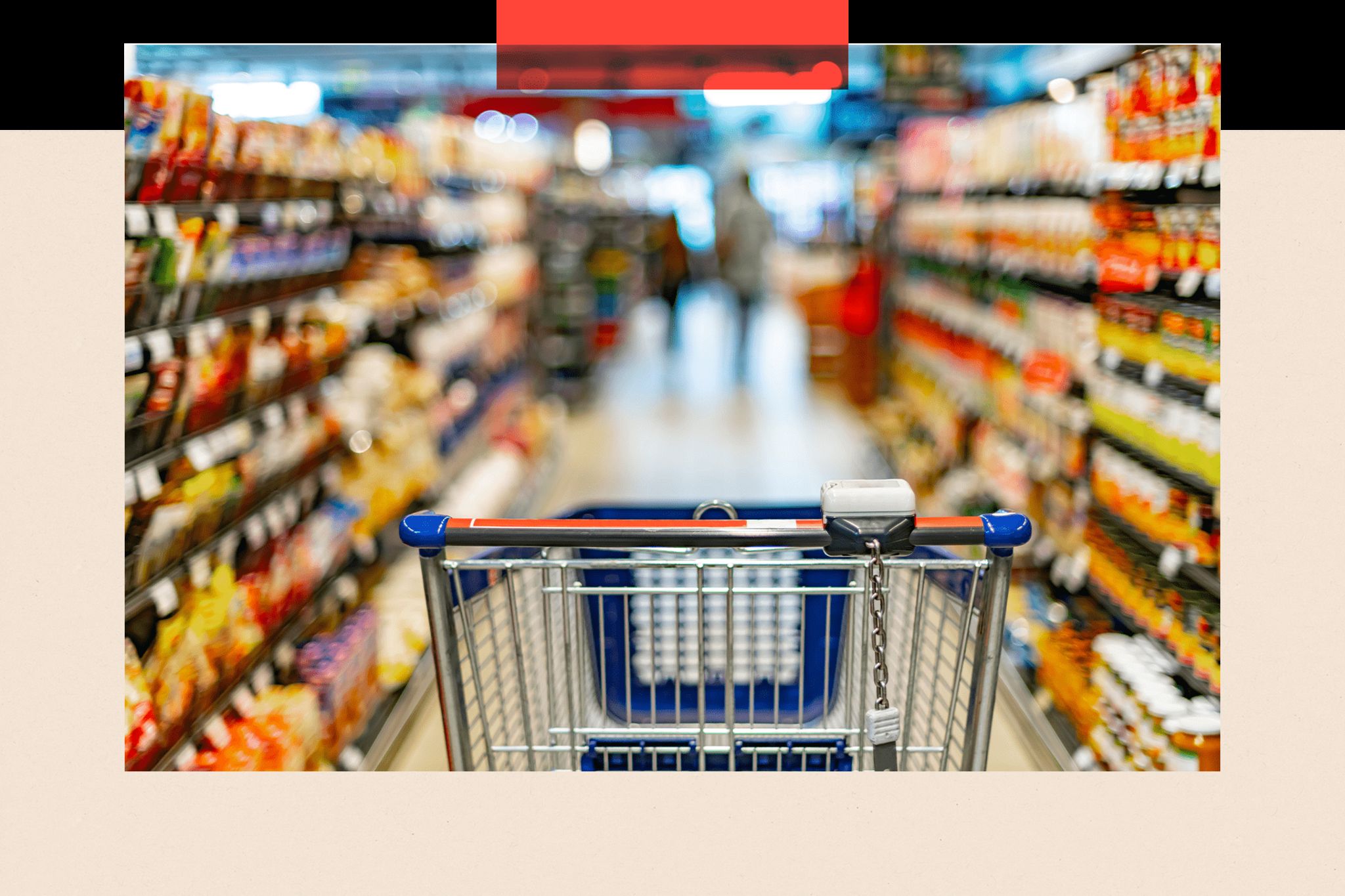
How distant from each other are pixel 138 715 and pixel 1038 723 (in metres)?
2.53

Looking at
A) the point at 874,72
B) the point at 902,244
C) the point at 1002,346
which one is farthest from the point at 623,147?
the point at 1002,346

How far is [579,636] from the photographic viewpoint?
6.59 ft

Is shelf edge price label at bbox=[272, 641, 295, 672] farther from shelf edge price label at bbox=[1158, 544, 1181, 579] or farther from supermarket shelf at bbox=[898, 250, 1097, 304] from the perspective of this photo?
supermarket shelf at bbox=[898, 250, 1097, 304]

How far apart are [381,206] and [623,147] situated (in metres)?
18.7

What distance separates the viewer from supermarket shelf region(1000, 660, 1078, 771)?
129 inches

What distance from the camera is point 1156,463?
126 inches

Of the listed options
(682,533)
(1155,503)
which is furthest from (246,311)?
(1155,503)

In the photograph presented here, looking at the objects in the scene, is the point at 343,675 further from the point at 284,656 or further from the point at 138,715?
the point at 138,715

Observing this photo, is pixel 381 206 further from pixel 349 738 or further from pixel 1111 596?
pixel 1111 596

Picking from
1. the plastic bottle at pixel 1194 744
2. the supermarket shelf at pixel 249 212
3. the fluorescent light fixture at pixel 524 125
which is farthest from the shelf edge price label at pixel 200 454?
the fluorescent light fixture at pixel 524 125

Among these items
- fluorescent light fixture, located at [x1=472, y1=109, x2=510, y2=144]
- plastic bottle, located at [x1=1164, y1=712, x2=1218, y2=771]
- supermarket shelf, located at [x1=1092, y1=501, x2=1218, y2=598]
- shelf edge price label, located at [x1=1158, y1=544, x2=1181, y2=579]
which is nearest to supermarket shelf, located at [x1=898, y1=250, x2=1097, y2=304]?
supermarket shelf, located at [x1=1092, y1=501, x2=1218, y2=598]

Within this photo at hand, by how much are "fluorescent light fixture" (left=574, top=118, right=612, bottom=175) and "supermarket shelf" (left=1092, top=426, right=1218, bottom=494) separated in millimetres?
10404

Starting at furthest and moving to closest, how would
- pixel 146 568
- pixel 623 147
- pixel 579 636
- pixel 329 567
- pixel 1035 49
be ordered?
pixel 623 147
pixel 1035 49
pixel 329 567
pixel 146 568
pixel 579 636

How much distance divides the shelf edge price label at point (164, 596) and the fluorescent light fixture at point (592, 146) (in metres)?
11.1
